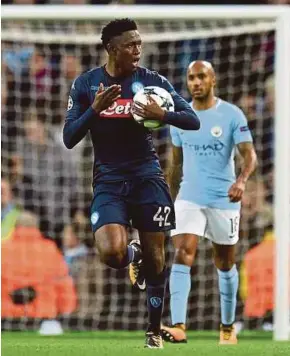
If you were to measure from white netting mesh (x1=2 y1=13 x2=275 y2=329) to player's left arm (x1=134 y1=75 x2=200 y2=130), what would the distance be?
14.8 feet

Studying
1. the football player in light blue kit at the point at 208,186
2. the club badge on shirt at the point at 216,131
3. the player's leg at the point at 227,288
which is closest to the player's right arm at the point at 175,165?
the football player in light blue kit at the point at 208,186

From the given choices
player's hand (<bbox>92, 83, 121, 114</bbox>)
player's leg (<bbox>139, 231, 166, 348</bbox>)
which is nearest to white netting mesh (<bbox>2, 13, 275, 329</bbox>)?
player's leg (<bbox>139, 231, 166, 348</bbox>)

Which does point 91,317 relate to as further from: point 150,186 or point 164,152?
point 150,186

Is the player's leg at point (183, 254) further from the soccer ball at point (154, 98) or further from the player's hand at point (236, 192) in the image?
the soccer ball at point (154, 98)

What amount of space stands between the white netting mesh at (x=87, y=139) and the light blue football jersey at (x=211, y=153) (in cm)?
296

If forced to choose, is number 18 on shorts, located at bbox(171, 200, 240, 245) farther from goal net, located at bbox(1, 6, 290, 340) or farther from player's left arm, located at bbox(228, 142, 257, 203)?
goal net, located at bbox(1, 6, 290, 340)

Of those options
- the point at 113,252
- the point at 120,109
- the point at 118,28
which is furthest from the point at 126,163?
the point at 118,28

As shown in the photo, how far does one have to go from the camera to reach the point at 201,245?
476 inches

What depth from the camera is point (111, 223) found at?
23.3 feet

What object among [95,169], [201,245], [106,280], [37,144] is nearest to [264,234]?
[201,245]

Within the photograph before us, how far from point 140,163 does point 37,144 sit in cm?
523

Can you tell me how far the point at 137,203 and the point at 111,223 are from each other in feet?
0.81

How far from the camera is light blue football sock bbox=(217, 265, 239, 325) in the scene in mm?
8938

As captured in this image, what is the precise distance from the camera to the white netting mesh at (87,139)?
39.5 ft
